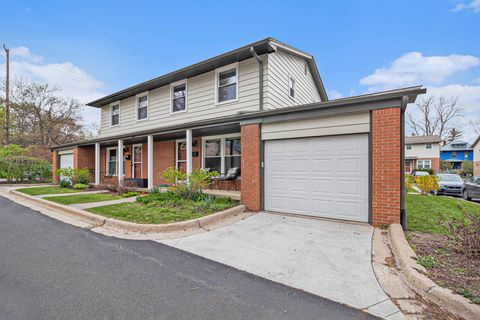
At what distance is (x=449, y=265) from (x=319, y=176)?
3213mm

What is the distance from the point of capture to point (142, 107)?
494 inches

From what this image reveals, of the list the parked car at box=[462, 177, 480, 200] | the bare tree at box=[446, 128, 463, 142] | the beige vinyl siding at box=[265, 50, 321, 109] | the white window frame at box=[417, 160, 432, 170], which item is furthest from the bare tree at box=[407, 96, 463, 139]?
the beige vinyl siding at box=[265, 50, 321, 109]

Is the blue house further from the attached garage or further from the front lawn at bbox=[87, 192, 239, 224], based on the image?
the front lawn at bbox=[87, 192, 239, 224]

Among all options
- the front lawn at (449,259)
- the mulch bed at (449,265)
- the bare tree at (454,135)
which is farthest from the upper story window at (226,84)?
the bare tree at (454,135)

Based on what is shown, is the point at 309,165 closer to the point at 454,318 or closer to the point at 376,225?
the point at 376,225

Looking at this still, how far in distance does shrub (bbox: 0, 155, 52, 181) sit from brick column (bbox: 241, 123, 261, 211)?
17.5 meters

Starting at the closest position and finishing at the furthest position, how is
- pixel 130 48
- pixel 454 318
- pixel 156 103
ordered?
pixel 454 318 → pixel 156 103 → pixel 130 48

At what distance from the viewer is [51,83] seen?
79.6 feet

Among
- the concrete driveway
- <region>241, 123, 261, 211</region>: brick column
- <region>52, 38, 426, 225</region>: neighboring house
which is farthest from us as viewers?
<region>241, 123, 261, 211</region>: brick column

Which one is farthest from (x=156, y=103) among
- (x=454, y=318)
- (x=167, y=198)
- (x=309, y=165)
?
(x=454, y=318)

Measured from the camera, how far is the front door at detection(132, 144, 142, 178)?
43.8 feet

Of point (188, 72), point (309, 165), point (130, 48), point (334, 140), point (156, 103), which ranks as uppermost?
point (130, 48)

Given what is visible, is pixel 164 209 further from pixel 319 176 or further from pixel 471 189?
pixel 471 189

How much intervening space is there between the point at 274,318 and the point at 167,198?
628 centimetres
